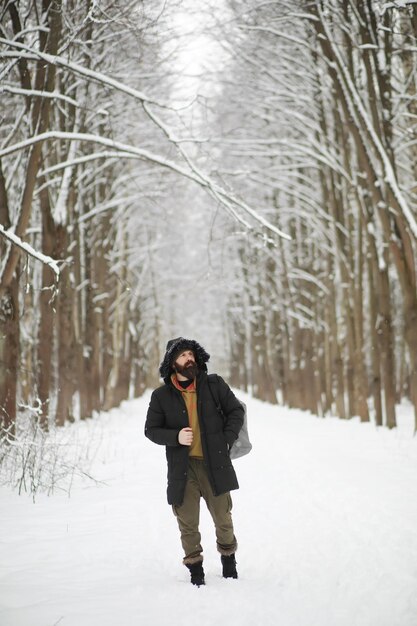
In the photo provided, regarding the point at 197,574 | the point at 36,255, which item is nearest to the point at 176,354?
the point at 197,574

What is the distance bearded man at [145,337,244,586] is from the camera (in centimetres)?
374

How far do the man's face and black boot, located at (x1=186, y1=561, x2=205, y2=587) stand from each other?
1.26 meters

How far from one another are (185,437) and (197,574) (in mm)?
946

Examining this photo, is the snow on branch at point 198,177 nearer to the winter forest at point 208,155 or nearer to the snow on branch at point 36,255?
the winter forest at point 208,155

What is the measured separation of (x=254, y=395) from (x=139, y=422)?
21.0 meters

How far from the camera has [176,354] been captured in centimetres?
392

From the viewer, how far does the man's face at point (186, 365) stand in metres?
3.86

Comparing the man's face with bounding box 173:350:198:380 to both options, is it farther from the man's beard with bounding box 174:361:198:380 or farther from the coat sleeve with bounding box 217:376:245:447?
the coat sleeve with bounding box 217:376:245:447

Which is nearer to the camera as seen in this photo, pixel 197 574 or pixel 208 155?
pixel 197 574

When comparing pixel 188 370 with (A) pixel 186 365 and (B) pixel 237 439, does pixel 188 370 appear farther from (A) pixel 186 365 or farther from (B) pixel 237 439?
(B) pixel 237 439

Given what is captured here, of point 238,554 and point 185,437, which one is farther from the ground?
point 185,437

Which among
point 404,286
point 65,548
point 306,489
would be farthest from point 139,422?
point 65,548

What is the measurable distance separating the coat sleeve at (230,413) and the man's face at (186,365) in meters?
0.22

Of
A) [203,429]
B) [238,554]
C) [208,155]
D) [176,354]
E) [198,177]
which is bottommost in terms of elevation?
[238,554]
